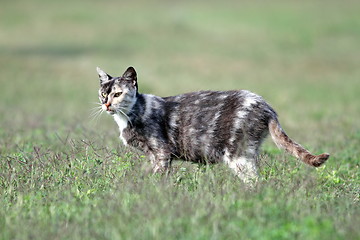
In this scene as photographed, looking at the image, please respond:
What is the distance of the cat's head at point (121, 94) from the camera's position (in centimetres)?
792

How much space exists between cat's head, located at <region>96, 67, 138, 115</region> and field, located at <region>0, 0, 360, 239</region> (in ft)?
2.03

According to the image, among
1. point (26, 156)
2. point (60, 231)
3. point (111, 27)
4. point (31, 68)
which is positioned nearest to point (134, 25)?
point (111, 27)

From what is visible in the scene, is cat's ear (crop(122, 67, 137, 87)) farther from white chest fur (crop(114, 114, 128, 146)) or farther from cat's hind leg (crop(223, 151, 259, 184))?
cat's hind leg (crop(223, 151, 259, 184))

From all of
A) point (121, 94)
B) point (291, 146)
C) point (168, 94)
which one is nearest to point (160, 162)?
point (121, 94)

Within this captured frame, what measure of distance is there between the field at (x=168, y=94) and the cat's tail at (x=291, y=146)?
0.45 feet

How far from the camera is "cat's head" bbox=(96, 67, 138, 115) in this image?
7918 millimetres

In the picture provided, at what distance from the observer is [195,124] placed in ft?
25.9

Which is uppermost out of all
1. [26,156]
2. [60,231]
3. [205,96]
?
[205,96]

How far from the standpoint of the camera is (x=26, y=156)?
8438 mm

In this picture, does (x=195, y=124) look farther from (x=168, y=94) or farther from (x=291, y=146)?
(x=168, y=94)

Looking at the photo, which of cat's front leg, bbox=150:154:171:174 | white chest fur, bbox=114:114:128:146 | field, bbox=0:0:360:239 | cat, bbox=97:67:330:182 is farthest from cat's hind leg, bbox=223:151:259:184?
white chest fur, bbox=114:114:128:146

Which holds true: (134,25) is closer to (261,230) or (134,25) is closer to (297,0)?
(297,0)

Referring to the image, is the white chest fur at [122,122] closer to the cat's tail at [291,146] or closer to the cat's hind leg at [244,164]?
the cat's hind leg at [244,164]

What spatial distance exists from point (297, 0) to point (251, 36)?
16.3m
